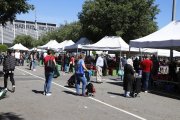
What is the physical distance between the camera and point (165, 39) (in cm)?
1953

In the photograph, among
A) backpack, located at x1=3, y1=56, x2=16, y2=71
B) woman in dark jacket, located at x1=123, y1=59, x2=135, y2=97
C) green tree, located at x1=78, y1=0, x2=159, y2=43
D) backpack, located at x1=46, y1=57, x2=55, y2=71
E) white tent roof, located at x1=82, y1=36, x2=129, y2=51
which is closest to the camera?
backpack, located at x1=46, y1=57, x2=55, y2=71

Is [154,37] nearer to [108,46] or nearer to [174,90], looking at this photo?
[174,90]

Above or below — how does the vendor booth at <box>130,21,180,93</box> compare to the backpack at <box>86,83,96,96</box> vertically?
above

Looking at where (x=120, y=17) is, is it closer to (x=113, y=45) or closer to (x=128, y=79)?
(x=113, y=45)

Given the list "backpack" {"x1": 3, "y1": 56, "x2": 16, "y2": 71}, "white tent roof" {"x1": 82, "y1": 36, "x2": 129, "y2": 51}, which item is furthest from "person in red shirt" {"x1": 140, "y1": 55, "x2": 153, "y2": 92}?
"white tent roof" {"x1": 82, "y1": 36, "x2": 129, "y2": 51}

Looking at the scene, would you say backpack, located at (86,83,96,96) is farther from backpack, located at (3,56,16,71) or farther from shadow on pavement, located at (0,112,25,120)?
shadow on pavement, located at (0,112,25,120)

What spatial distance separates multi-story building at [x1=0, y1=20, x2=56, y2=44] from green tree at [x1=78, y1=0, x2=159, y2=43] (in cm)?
11750

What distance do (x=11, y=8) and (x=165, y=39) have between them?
8.24m

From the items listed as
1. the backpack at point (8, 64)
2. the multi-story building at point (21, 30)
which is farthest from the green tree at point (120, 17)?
the multi-story building at point (21, 30)

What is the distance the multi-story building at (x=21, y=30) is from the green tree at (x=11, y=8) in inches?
5320

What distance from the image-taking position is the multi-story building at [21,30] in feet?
542

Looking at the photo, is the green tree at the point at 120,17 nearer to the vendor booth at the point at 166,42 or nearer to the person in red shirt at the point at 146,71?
the vendor booth at the point at 166,42

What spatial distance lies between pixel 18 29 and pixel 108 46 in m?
145

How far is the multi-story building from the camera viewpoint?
165 m
